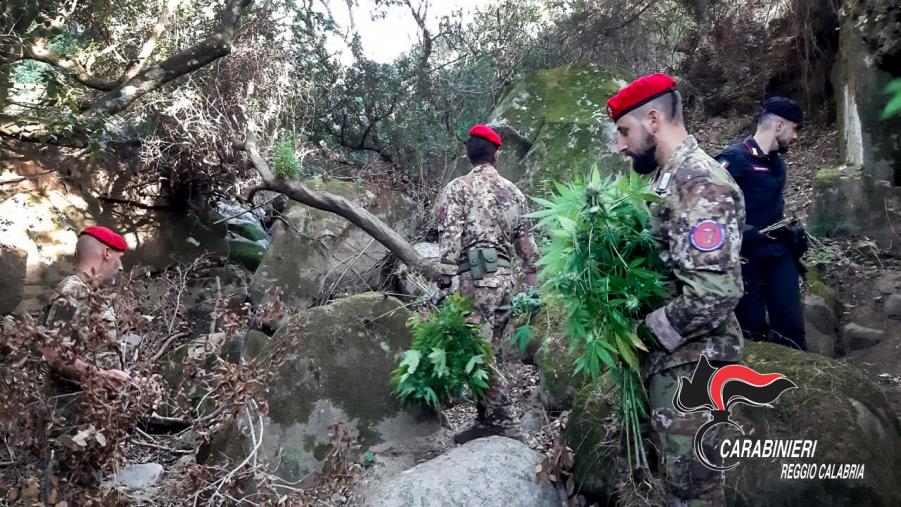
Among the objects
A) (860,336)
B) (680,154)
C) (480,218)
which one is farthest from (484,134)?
(860,336)

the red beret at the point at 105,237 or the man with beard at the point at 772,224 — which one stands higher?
the red beret at the point at 105,237

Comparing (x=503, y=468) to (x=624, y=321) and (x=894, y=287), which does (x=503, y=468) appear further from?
(x=894, y=287)

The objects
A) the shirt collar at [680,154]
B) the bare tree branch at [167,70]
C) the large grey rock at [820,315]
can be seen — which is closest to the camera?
the shirt collar at [680,154]

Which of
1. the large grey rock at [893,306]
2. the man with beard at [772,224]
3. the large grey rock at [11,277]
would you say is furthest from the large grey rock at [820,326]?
the large grey rock at [11,277]

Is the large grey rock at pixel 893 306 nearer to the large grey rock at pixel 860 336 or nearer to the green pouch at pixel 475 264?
the large grey rock at pixel 860 336

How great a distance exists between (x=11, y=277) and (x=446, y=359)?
6.47 m

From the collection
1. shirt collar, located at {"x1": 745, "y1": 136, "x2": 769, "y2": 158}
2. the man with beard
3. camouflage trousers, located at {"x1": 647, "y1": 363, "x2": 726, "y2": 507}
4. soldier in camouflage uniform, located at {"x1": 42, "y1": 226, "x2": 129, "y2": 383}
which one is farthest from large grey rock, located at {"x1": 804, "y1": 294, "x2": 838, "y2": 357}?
soldier in camouflage uniform, located at {"x1": 42, "y1": 226, "x2": 129, "y2": 383}

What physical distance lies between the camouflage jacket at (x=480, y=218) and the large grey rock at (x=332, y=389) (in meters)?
0.73

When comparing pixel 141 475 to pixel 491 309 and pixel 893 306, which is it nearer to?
pixel 491 309

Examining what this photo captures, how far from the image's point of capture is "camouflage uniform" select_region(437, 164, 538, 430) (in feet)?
16.0

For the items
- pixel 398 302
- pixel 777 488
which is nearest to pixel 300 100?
pixel 398 302

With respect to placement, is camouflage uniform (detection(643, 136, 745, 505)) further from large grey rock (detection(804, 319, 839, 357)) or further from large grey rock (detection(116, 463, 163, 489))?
large grey rock (detection(116, 463, 163, 489))

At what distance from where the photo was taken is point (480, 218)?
16.2 ft

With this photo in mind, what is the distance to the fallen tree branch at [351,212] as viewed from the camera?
7.30m
